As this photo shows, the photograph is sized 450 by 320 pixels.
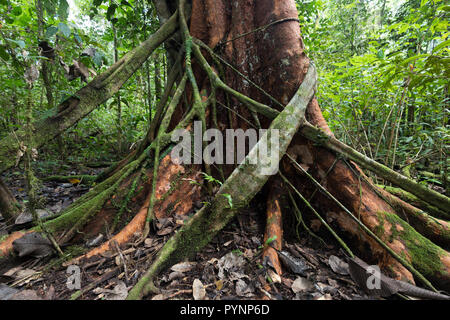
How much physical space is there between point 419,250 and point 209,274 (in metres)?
1.55

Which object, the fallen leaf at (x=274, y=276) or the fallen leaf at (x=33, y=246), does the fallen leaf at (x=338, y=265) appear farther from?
the fallen leaf at (x=33, y=246)

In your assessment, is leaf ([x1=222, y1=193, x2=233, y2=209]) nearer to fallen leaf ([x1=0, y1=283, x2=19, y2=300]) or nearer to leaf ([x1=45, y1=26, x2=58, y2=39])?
fallen leaf ([x1=0, y1=283, x2=19, y2=300])

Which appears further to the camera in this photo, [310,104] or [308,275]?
[310,104]

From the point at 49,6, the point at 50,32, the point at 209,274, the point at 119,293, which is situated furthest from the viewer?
the point at 49,6

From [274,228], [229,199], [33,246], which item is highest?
[229,199]

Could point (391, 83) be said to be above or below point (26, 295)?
above

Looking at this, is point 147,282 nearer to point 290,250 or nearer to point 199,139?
point 290,250

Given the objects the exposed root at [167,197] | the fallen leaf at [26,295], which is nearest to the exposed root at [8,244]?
the fallen leaf at [26,295]

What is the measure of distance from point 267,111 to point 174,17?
1879 millimetres

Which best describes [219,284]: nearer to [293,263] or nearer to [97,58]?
[293,263]

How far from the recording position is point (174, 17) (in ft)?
8.65

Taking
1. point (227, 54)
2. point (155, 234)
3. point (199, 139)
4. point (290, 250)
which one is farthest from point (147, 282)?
point (227, 54)

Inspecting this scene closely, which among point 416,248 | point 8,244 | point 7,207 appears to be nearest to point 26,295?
point 8,244

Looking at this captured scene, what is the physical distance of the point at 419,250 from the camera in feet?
4.92
